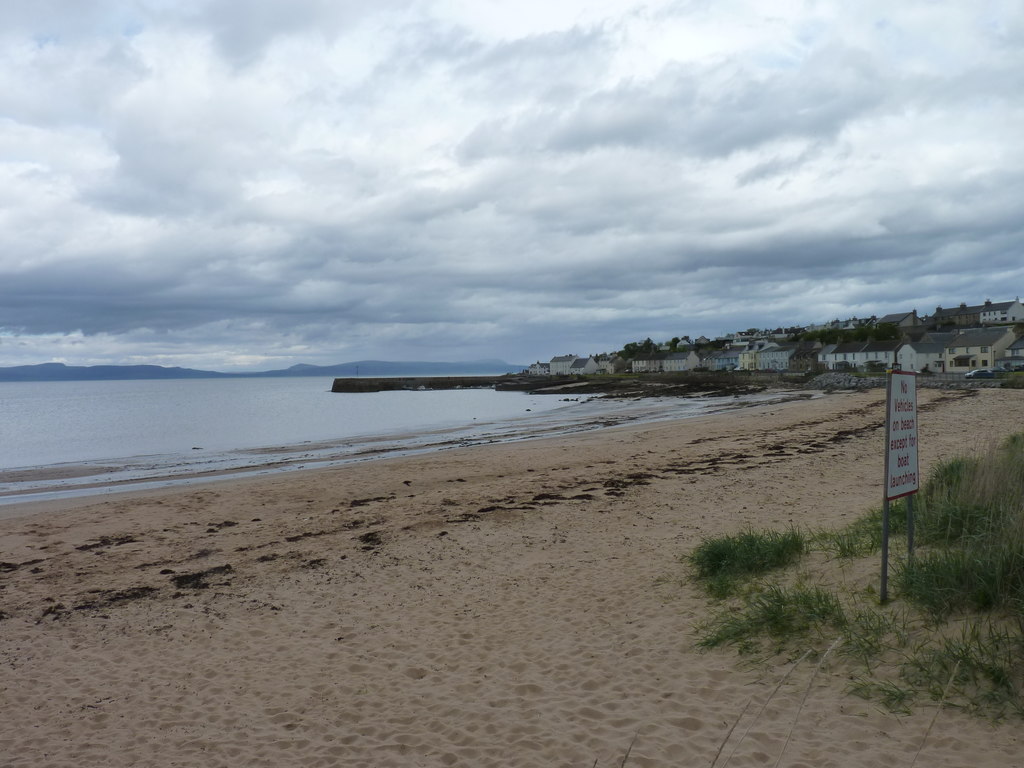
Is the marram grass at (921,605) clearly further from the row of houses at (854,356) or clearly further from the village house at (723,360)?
the village house at (723,360)

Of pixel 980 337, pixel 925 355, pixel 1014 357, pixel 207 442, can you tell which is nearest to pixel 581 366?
pixel 925 355

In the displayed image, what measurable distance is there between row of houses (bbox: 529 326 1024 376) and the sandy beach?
3756 centimetres

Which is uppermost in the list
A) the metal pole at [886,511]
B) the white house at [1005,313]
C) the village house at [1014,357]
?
the white house at [1005,313]

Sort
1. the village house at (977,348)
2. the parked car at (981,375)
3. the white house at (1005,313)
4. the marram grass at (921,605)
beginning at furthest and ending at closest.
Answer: the white house at (1005,313) < the village house at (977,348) < the parked car at (981,375) < the marram grass at (921,605)

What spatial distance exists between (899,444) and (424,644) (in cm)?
444

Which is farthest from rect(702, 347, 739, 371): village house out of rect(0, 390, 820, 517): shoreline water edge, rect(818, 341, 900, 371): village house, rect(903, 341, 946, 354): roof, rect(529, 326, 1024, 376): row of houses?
rect(0, 390, 820, 517): shoreline water edge

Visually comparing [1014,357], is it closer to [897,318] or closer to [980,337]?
[980,337]

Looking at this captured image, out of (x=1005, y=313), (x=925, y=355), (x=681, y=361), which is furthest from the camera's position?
(x=681, y=361)

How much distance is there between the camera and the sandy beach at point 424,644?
4.38 m

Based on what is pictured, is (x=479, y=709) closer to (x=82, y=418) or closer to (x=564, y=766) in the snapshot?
(x=564, y=766)

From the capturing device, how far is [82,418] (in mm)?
55438

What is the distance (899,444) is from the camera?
514cm

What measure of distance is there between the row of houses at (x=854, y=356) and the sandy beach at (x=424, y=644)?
37562 millimetres

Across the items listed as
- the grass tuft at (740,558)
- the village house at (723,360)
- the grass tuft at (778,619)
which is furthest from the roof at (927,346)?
the grass tuft at (778,619)
